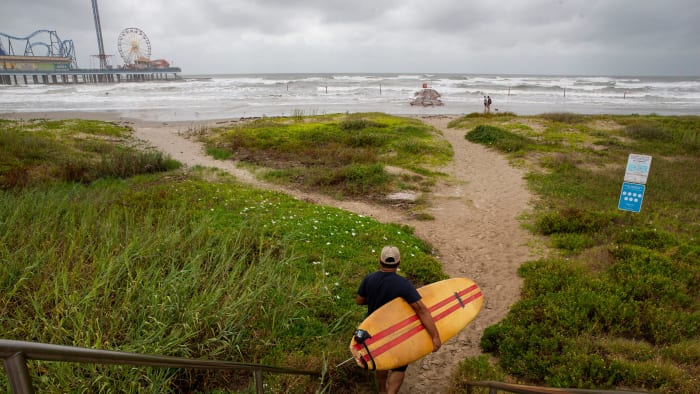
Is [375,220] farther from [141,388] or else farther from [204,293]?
[141,388]

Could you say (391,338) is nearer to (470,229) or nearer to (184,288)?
(184,288)

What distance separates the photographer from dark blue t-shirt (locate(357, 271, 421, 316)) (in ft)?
16.3


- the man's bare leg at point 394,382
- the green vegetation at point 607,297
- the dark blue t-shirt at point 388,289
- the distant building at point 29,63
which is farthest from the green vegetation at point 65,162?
the distant building at point 29,63

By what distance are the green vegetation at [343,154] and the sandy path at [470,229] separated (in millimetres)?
1024

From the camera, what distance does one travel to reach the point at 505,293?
7.93 meters

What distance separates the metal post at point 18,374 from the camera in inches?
56.5

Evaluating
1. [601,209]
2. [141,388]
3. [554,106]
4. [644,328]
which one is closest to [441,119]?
[554,106]

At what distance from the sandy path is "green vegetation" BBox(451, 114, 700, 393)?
46cm

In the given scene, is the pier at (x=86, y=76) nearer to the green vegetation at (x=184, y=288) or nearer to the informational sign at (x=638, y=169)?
the green vegetation at (x=184, y=288)

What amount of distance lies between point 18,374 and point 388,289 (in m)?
3.94

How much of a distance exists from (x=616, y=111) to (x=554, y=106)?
24.9ft

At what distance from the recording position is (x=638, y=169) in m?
9.41

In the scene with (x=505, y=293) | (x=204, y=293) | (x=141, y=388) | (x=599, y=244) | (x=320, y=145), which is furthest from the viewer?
(x=320, y=145)

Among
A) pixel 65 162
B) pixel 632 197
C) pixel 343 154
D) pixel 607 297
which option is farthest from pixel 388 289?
pixel 65 162
